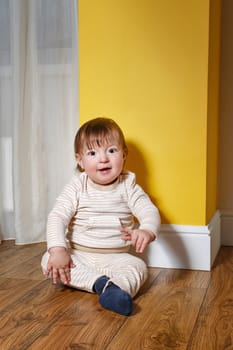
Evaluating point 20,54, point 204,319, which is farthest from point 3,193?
point 204,319

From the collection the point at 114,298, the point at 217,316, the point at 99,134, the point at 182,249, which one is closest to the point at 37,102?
the point at 99,134

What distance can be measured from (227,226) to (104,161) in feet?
2.06

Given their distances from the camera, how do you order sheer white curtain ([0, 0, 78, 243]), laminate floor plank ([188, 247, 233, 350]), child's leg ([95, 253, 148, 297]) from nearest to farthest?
laminate floor plank ([188, 247, 233, 350]), child's leg ([95, 253, 148, 297]), sheer white curtain ([0, 0, 78, 243])

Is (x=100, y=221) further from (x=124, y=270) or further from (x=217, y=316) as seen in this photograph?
(x=217, y=316)

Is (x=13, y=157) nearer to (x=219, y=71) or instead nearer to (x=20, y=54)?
(x=20, y=54)

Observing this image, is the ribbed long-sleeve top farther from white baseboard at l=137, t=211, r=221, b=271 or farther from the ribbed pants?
white baseboard at l=137, t=211, r=221, b=271

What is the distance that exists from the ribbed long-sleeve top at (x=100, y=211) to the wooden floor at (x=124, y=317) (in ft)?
0.50

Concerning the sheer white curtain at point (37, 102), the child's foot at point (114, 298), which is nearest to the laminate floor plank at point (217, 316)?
the child's foot at point (114, 298)

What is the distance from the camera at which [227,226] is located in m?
1.68

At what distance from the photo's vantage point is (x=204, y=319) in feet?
3.30

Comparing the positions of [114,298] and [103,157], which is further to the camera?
[103,157]

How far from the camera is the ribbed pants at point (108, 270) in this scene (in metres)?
1.15

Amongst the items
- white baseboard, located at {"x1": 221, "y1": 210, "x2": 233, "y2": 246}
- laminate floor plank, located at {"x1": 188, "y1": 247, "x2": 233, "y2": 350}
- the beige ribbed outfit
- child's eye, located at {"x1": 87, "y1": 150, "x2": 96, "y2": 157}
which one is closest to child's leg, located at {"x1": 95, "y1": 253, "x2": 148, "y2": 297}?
the beige ribbed outfit

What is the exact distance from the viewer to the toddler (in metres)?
1.21
